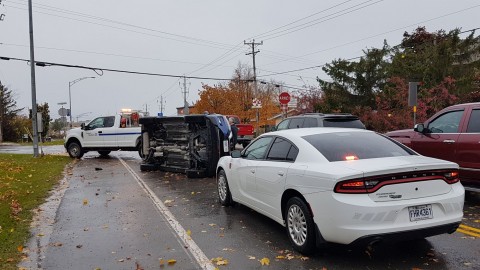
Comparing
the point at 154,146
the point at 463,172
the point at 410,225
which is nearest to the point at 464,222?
the point at 463,172

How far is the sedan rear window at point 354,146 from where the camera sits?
5.20 meters

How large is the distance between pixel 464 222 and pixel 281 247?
3.16 meters

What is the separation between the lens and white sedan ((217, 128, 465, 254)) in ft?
14.6

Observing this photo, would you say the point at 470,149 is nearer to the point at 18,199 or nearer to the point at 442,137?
the point at 442,137

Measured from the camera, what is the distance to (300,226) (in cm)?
515

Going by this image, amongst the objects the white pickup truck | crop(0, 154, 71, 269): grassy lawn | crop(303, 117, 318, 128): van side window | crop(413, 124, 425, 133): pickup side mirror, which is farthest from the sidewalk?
the white pickup truck

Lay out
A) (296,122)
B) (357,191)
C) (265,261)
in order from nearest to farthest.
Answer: (357,191)
(265,261)
(296,122)

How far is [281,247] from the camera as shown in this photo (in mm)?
5473

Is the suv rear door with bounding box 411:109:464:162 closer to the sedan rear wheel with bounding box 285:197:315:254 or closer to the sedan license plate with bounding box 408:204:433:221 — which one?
the sedan license plate with bounding box 408:204:433:221

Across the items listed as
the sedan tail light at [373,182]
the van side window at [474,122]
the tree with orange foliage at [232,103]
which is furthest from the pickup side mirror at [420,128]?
the tree with orange foliage at [232,103]

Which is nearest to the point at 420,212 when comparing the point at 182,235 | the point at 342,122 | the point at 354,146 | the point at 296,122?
the point at 354,146

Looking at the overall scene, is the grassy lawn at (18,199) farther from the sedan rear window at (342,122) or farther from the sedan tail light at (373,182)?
the sedan rear window at (342,122)

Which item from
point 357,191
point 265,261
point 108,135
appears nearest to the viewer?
point 357,191

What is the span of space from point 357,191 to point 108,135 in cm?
1712
